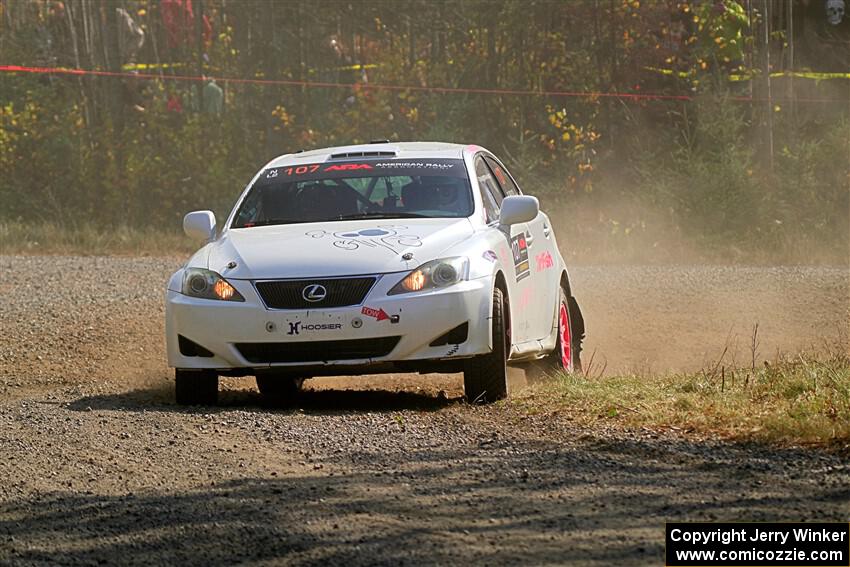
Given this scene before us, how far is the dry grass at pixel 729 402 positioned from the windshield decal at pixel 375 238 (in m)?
1.13

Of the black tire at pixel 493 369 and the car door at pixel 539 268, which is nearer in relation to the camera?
the black tire at pixel 493 369

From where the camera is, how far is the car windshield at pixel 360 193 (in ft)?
33.0

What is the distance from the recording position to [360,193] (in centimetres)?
1020

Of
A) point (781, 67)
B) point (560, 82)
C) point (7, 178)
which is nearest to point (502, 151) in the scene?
point (560, 82)

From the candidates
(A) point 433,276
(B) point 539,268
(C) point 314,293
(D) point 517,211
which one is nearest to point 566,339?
(B) point 539,268

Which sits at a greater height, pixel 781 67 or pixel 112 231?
pixel 781 67

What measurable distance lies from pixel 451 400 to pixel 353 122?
51.8 feet

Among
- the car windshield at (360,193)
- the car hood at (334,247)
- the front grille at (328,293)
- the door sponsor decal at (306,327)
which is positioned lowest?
the door sponsor decal at (306,327)

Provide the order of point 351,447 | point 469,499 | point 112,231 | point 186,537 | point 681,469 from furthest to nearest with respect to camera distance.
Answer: point 112,231 → point 351,447 → point 681,469 → point 469,499 → point 186,537

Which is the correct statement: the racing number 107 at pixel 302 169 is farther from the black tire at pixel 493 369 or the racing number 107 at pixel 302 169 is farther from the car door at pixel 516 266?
the black tire at pixel 493 369

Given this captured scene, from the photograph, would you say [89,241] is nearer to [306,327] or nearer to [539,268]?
[539,268]

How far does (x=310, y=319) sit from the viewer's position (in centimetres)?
876

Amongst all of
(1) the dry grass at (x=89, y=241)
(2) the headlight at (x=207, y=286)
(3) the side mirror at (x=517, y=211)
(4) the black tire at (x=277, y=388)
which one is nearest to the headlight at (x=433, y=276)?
(2) the headlight at (x=207, y=286)

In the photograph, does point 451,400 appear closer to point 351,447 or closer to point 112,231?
point 351,447
